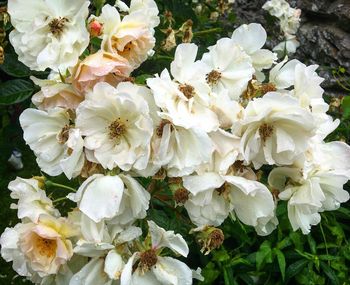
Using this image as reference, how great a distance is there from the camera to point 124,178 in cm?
96

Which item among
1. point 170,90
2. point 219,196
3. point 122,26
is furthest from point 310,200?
point 122,26

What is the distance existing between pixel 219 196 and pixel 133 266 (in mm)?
187

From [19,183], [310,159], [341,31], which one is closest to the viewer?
[310,159]

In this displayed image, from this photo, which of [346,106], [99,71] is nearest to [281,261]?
[346,106]

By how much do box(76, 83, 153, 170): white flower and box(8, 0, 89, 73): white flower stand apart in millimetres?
113

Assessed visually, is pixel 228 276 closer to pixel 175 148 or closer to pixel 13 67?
pixel 13 67

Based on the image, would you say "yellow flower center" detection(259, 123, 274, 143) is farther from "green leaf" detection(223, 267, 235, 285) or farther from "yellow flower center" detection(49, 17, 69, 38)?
"green leaf" detection(223, 267, 235, 285)

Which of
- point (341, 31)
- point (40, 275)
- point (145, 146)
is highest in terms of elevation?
point (145, 146)

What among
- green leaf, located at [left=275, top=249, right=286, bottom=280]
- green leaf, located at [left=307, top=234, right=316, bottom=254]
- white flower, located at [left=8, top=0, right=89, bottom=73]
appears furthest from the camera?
green leaf, located at [left=307, top=234, right=316, bottom=254]

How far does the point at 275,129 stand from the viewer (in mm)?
977

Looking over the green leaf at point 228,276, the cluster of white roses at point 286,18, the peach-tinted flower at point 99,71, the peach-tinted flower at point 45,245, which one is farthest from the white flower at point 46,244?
the cluster of white roses at point 286,18

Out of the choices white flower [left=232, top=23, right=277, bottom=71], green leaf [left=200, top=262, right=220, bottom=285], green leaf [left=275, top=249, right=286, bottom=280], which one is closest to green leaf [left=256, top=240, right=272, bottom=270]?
green leaf [left=275, top=249, right=286, bottom=280]

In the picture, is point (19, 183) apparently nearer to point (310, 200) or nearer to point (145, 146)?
point (145, 146)

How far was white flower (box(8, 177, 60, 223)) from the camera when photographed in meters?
1.03
